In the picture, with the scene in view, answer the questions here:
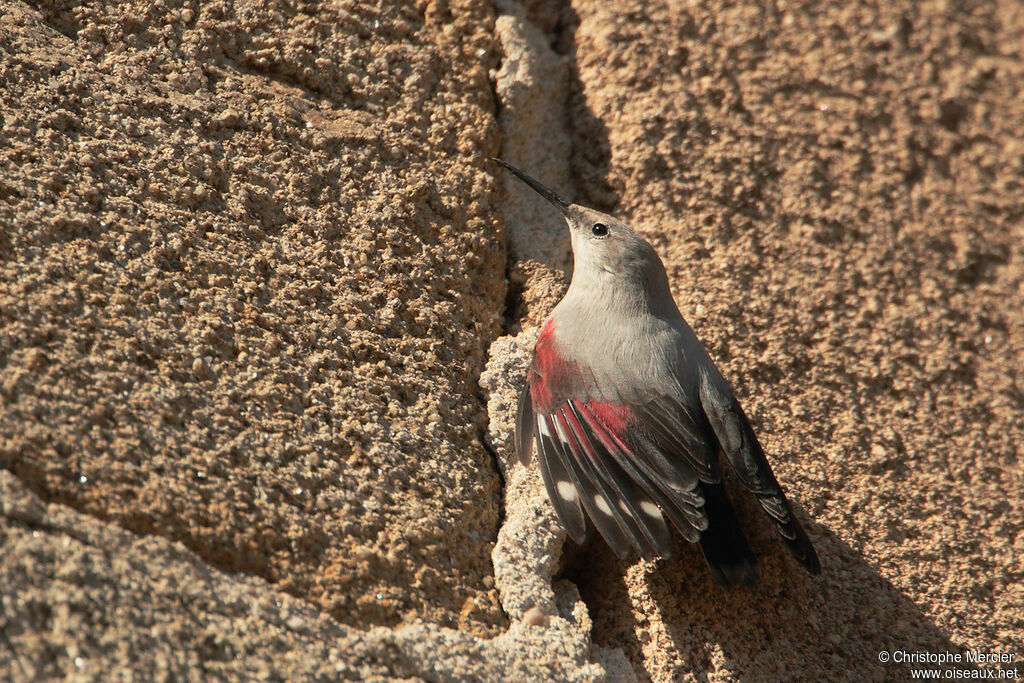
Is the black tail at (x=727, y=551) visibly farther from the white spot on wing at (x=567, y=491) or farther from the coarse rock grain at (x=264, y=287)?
the coarse rock grain at (x=264, y=287)

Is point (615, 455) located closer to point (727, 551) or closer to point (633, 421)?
point (633, 421)

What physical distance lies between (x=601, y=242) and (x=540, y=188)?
0.22m

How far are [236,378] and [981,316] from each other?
1.89 m

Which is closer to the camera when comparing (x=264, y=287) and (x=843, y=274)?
(x=264, y=287)

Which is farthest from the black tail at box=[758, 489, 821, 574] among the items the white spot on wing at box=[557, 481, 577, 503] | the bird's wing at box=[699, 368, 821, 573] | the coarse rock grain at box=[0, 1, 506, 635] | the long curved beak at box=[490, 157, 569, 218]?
the long curved beak at box=[490, 157, 569, 218]

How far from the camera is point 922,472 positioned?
2172 millimetres

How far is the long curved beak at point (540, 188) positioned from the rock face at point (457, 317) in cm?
4

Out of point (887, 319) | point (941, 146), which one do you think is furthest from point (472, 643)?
point (941, 146)

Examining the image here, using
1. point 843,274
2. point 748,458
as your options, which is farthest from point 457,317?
point 843,274

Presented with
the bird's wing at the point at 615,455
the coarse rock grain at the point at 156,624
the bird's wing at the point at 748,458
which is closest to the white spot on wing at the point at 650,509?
the bird's wing at the point at 615,455

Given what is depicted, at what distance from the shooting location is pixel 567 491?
200 cm

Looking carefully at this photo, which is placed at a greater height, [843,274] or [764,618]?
[843,274]

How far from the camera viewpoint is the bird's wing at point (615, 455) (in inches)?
75.7

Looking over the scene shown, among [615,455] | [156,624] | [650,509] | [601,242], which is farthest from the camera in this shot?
[601,242]
